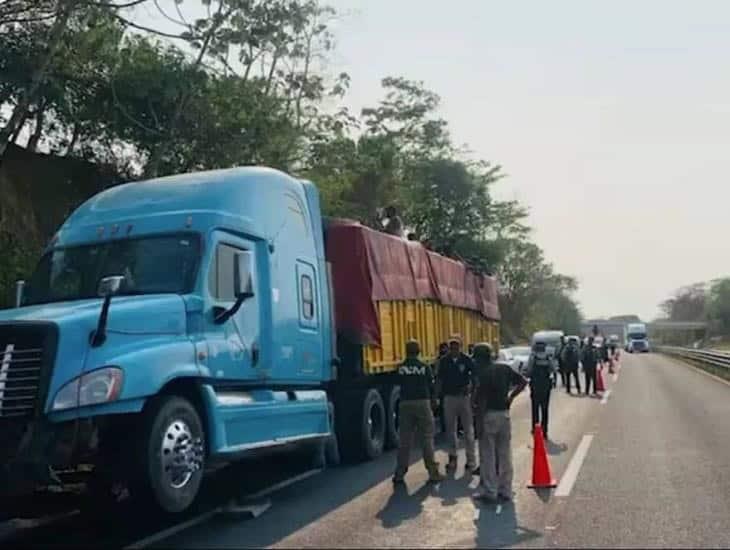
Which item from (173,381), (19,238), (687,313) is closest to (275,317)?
(173,381)

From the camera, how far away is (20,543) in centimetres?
906

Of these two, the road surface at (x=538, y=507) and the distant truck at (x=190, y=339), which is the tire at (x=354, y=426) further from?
the road surface at (x=538, y=507)

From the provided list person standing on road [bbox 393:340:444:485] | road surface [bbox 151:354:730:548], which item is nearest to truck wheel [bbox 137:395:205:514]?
road surface [bbox 151:354:730:548]

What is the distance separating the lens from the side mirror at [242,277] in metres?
9.97

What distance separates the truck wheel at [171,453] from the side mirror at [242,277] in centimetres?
128

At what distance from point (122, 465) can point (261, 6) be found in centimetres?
1768

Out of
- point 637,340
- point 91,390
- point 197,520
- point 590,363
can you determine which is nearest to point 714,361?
point 590,363

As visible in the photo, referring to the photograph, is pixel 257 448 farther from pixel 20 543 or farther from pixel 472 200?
pixel 472 200

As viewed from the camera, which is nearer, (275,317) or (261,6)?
(275,317)

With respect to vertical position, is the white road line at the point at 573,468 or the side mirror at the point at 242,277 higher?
the side mirror at the point at 242,277

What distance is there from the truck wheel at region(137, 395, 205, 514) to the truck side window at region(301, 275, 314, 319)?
3.00 meters

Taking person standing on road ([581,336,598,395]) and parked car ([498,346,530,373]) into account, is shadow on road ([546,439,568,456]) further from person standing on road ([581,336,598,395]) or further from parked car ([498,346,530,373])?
parked car ([498,346,530,373])

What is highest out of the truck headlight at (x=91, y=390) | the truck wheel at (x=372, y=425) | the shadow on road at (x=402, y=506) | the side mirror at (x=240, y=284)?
the side mirror at (x=240, y=284)

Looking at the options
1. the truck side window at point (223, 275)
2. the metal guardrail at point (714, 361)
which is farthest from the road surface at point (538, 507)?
the metal guardrail at point (714, 361)
